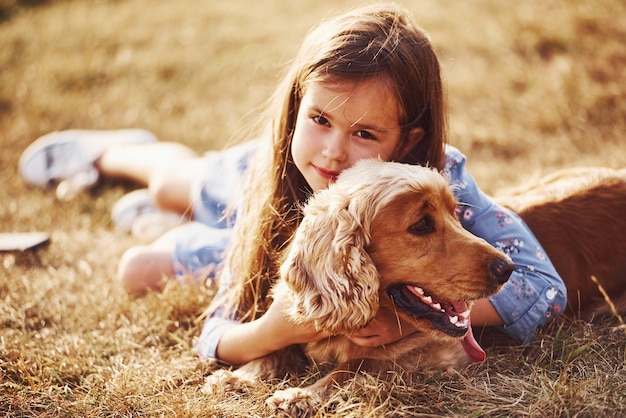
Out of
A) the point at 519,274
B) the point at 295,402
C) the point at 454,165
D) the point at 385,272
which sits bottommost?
the point at 295,402

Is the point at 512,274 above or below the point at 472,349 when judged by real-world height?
above

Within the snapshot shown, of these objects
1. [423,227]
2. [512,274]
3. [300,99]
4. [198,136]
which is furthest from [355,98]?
[198,136]

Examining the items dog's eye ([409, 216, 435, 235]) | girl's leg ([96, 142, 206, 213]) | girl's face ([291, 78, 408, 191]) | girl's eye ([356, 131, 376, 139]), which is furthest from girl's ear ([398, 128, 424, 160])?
girl's leg ([96, 142, 206, 213])

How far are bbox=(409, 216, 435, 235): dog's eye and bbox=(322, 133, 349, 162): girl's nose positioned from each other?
0.49 meters

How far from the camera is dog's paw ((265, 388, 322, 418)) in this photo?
96.3 inches

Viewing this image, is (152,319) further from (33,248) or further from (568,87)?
(568,87)

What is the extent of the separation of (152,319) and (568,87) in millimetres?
4170

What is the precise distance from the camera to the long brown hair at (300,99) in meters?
2.78

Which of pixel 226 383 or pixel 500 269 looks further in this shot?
pixel 226 383

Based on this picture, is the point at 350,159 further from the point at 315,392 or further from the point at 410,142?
the point at 315,392

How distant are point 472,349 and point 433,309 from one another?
0.29 m

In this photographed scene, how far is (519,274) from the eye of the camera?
2842 millimetres

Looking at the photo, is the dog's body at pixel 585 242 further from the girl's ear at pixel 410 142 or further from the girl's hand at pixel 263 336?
the girl's hand at pixel 263 336

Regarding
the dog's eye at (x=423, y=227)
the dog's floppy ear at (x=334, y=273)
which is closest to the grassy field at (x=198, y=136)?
the dog's floppy ear at (x=334, y=273)
